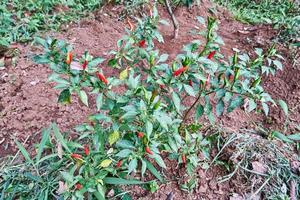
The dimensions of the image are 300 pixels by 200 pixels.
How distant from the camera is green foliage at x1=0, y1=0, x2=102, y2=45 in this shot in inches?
122

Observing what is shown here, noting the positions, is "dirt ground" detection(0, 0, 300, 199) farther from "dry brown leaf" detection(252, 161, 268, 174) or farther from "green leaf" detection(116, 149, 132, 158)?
"green leaf" detection(116, 149, 132, 158)

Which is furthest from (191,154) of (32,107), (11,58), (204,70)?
(11,58)

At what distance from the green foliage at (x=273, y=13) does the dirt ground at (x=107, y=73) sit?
0.42 feet

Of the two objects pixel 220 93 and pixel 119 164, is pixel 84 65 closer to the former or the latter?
pixel 119 164

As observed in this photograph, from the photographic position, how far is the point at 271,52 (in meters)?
→ 1.74

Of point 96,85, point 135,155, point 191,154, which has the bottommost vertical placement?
point 191,154

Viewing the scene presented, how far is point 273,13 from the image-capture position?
3.93 metres

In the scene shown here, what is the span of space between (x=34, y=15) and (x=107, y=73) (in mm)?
1260

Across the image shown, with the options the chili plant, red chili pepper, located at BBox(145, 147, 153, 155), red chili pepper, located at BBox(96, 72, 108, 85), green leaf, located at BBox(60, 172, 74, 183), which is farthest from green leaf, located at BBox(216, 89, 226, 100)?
green leaf, located at BBox(60, 172, 74, 183)

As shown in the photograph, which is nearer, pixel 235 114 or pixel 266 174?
pixel 266 174

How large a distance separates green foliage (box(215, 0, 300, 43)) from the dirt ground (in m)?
0.13

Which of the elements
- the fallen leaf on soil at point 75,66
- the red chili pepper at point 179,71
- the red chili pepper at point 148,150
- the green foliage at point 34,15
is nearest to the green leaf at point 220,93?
the red chili pepper at point 179,71

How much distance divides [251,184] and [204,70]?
2.38 ft

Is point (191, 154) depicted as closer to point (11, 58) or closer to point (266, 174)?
point (266, 174)
